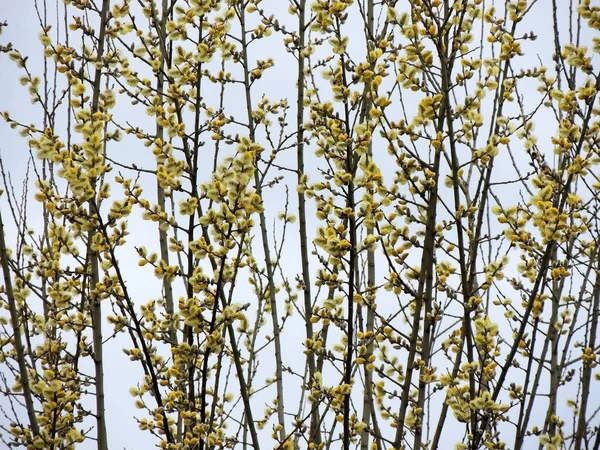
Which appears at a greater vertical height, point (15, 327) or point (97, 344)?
point (97, 344)

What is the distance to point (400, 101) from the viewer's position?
11.3 ft

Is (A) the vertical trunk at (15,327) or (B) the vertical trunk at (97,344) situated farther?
(B) the vertical trunk at (97,344)

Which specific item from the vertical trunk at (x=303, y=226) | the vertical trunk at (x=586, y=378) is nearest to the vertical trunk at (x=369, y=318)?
the vertical trunk at (x=303, y=226)

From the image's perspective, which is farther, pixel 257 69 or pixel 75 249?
pixel 257 69

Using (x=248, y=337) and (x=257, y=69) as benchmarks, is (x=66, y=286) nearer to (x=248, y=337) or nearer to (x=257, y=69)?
Answer: (x=248, y=337)

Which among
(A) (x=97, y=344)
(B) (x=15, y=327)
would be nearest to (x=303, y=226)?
(A) (x=97, y=344)

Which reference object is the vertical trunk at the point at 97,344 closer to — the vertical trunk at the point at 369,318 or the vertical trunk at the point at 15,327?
the vertical trunk at the point at 15,327

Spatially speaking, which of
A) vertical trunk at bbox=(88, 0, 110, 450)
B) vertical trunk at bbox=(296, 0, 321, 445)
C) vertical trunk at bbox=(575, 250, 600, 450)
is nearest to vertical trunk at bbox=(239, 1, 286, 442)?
vertical trunk at bbox=(296, 0, 321, 445)

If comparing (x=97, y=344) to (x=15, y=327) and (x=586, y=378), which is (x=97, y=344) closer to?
(x=15, y=327)

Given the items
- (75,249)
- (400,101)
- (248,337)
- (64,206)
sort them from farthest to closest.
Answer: (248,337)
(400,101)
(75,249)
(64,206)

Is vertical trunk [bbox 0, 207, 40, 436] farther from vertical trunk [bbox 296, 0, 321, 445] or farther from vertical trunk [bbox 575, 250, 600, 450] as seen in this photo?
vertical trunk [bbox 575, 250, 600, 450]

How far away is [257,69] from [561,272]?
74.3 inches

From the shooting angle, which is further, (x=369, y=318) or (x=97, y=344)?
(x=369, y=318)

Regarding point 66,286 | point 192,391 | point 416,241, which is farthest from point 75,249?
point 416,241
